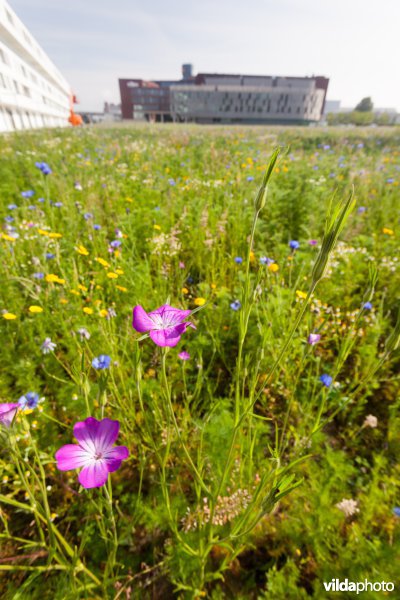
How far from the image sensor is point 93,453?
2.63 ft

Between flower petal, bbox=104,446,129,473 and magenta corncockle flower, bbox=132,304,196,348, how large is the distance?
0.95ft

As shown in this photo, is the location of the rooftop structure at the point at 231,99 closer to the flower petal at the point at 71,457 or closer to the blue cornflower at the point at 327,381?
the blue cornflower at the point at 327,381

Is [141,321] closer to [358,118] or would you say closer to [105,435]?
[105,435]

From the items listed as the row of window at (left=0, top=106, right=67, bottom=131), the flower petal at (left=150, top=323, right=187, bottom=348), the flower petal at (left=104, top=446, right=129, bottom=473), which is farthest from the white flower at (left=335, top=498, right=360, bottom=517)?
the row of window at (left=0, top=106, right=67, bottom=131)

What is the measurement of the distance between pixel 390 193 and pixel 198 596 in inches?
172

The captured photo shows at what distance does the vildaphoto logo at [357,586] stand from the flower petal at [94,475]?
82 cm

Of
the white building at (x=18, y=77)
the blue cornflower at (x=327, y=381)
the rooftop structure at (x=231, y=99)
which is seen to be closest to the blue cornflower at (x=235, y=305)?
the blue cornflower at (x=327, y=381)

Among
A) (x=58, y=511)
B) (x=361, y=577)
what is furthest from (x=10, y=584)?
(x=361, y=577)

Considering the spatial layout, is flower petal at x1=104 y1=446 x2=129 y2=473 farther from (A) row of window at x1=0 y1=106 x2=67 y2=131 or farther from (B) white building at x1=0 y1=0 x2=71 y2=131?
(B) white building at x1=0 y1=0 x2=71 y2=131

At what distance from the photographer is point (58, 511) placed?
1231 mm

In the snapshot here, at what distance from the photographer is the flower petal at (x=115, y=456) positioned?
0.72m

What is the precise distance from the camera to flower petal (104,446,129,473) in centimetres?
72

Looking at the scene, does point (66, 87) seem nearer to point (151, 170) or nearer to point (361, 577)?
point (151, 170)

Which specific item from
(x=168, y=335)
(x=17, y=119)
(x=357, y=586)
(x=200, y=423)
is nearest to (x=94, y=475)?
(x=168, y=335)
